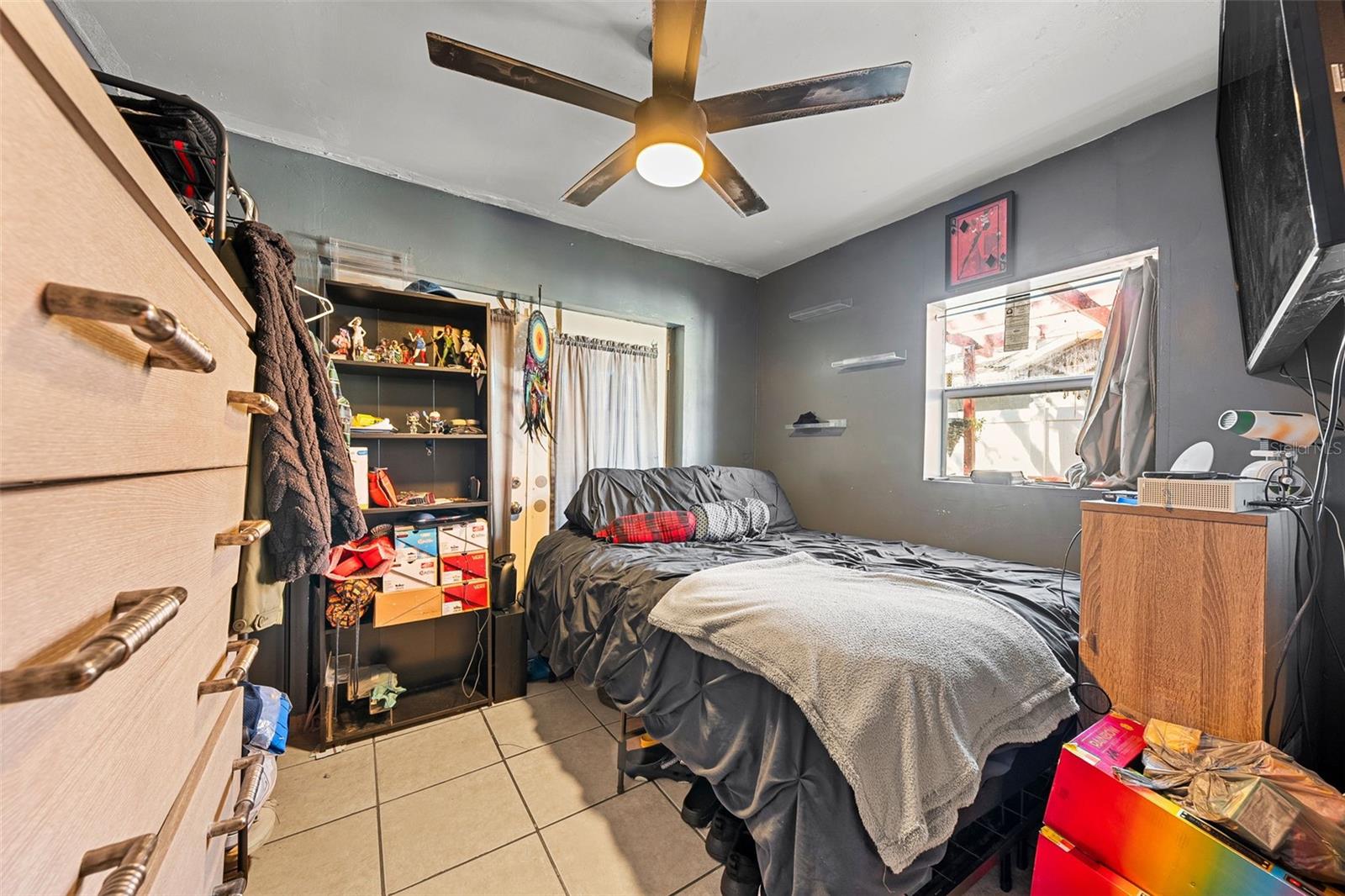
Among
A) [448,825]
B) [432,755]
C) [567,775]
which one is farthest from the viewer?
[432,755]

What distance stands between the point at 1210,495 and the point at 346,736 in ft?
9.94

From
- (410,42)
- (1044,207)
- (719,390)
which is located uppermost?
(410,42)

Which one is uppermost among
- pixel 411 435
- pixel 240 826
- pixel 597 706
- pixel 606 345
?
pixel 606 345

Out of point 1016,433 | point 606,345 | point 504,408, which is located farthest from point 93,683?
point 1016,433

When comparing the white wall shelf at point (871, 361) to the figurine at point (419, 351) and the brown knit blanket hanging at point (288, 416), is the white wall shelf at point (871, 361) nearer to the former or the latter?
the figurine at point (419, 351)

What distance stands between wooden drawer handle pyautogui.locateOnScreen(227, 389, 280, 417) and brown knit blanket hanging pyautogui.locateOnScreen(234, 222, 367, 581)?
1.02ft

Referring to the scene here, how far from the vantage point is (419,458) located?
2.61m

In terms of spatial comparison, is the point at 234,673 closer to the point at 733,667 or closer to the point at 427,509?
the point at 733,667

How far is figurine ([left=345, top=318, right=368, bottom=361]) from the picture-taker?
231cm

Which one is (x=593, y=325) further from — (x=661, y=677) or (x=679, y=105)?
(x=661, y=677)

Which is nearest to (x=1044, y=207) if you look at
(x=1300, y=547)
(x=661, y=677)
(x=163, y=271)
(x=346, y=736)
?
(x=1300, y=547)

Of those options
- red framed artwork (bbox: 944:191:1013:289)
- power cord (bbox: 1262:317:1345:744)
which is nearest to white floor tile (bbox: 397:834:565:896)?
power cord (bbox: 1262:317:1345:744)

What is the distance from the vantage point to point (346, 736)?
211 centimetres

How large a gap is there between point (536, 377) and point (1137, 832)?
2.87 metres
